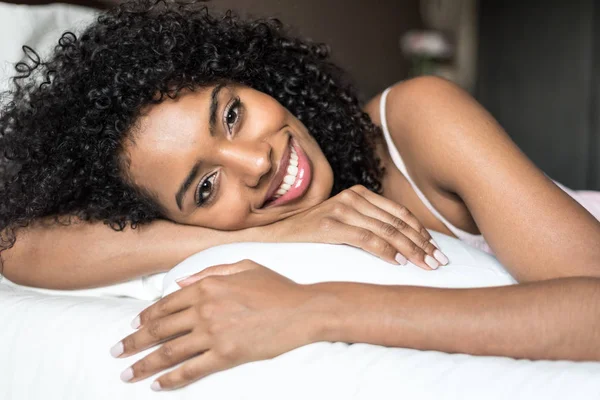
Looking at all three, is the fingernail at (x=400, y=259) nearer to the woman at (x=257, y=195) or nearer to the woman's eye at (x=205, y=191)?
the woman at (x=257, y=195)

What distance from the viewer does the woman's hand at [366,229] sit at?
3.39 ft

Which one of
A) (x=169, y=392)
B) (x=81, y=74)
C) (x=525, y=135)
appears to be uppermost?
(x=81, y=74)

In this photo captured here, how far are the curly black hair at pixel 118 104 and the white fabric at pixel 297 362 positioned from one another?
0.23m

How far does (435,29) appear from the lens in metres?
4.16

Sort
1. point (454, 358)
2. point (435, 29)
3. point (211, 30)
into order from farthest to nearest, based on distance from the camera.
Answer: point (435, 29) < point (211, 30) < point (454, 358)

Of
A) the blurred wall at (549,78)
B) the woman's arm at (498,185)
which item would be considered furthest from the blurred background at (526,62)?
the woman's arm at (498,185)

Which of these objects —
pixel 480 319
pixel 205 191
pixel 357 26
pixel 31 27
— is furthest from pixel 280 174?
pixel 357 26

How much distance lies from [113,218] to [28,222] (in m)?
0.21

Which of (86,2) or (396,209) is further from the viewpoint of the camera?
(86,2)

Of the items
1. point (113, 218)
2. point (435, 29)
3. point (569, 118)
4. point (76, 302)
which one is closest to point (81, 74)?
point (113, 218)

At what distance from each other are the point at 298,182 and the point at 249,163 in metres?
0.13

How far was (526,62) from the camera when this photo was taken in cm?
461

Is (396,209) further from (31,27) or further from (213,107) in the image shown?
(31,27)

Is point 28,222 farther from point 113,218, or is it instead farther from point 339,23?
point 339,23
